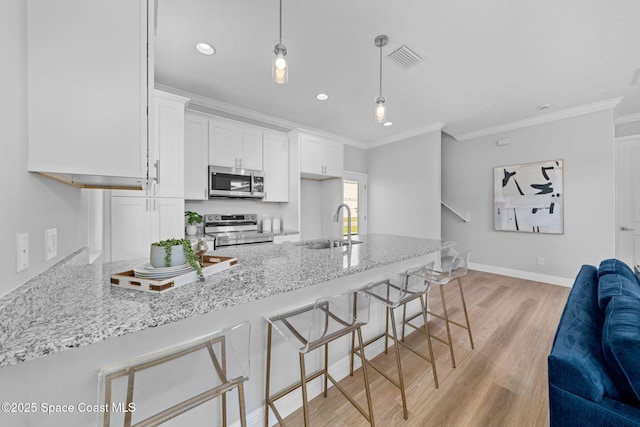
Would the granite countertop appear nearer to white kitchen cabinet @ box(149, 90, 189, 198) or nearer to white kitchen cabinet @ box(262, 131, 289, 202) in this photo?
white kitchen cabinet @ box(149, 90, 189, 198)

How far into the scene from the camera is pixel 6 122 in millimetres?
690

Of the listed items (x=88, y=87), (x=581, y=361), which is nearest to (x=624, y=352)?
(x=581, y=361)

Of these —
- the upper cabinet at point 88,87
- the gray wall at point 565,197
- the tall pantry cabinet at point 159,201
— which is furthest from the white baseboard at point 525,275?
the upper cabinet at point 88,87

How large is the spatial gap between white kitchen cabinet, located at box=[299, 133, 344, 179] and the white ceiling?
46 centimetres

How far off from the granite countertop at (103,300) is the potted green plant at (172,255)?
4.2 inches

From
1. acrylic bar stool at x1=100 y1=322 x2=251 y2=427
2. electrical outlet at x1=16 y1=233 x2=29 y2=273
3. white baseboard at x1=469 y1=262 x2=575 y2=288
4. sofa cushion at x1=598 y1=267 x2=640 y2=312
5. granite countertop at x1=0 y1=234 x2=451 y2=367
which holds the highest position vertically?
electrical outlet at x1=16 y1=233 x2=29 y2=273

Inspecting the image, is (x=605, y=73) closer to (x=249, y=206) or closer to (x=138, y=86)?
(x=138, y=86)

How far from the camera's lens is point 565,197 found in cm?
374

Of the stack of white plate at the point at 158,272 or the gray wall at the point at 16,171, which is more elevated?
the gray wall at the point at 16,171

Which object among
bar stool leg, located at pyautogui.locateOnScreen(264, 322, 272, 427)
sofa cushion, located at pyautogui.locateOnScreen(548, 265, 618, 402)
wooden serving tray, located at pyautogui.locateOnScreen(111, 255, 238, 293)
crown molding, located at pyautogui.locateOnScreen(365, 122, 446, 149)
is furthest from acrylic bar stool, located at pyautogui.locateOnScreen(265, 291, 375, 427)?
crown molding, located at pyautogui.locateOnScreen(365, 122, 446, 149)

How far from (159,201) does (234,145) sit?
1.23 meters

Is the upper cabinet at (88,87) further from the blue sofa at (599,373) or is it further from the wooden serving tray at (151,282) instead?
the blue sofa at (599,373)

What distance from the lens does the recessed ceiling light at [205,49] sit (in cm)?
227

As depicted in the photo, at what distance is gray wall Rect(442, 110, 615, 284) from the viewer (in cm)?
346
